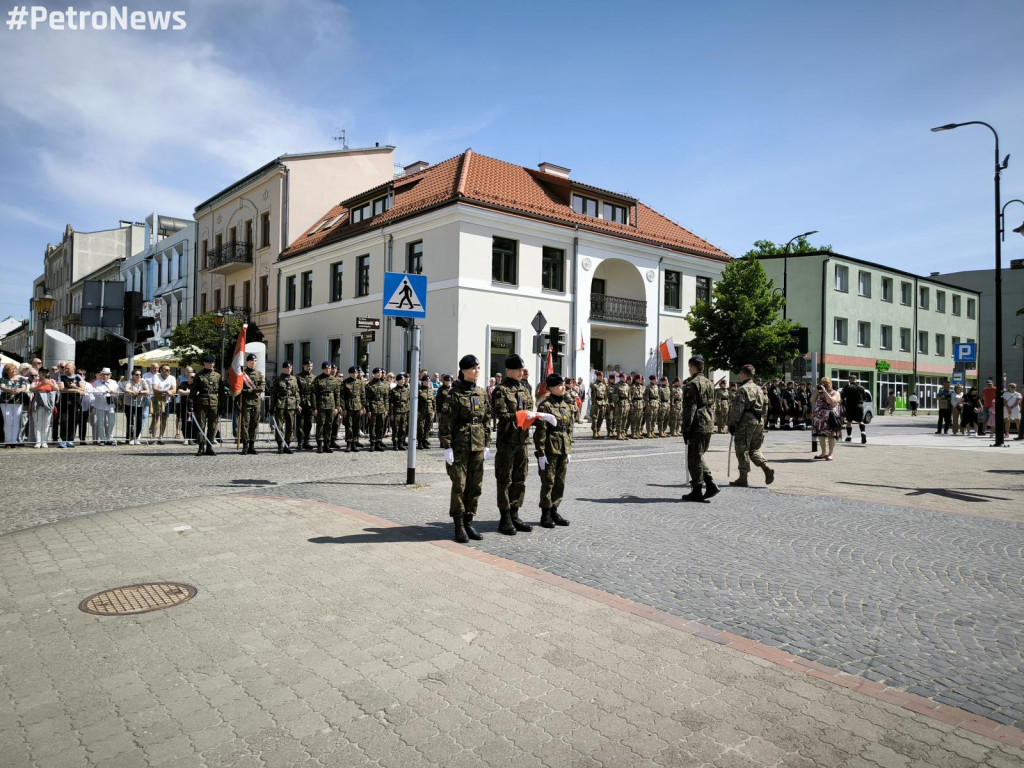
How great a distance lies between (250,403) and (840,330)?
42.8 m

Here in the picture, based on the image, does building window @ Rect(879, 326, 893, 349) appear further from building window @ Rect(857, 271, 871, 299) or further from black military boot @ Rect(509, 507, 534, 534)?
black military boot @ Rect(509, 507, 534, 534)

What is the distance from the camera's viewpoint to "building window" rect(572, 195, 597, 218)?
102 feet

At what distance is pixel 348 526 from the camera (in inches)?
278

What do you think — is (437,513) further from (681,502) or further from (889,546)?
(889,546)

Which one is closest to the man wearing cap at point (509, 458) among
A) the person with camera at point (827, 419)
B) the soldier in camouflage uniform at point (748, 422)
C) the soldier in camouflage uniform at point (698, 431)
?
the soldier in camouflage uniform at point (698, 431)

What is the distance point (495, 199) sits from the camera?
2720 cm

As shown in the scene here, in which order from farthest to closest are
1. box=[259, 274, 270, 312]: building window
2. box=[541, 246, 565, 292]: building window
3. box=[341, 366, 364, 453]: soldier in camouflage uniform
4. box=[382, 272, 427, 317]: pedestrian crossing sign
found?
box=[259, 274, 270, 312]: building window
box=[541, 246, 565, 292]: building window
box=[341, 366, 364, 453]: soldier in camouflage uniform
box=[382, 272, 427, 317]: pedestrian crossing sign

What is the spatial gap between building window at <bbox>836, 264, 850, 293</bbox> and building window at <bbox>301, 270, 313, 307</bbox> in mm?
34418

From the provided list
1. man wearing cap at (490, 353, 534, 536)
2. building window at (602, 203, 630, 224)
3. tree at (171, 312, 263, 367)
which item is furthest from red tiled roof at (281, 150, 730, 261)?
man wearing cap at (490, 353, 534, 536)

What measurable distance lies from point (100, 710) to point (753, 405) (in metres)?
9.45

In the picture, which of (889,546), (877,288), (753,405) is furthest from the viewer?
(877,288)

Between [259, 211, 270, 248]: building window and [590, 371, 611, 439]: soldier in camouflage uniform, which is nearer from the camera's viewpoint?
[590, 371, 611, 439]: soldier in camouflage uniform

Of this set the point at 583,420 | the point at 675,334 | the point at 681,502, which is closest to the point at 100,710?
the point at 681,502

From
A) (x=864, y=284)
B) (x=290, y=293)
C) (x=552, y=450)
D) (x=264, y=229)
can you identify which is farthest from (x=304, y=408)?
→ (x=864, y=284)
